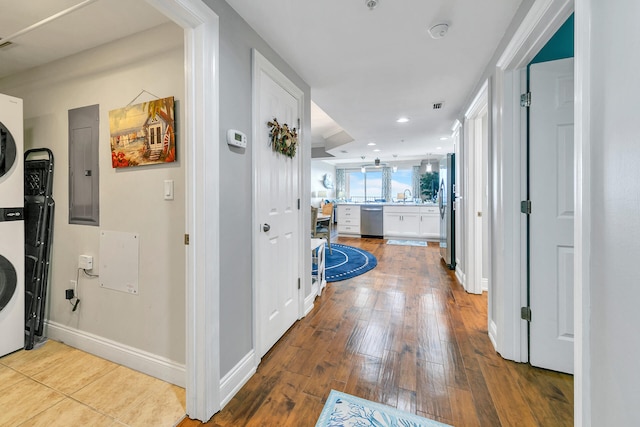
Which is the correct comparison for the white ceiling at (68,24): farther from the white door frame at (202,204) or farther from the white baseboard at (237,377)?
the white baseboard at (237,377)

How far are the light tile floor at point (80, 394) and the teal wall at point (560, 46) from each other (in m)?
3.04

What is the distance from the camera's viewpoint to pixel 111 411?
1.42 meters

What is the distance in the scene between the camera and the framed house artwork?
1568mm

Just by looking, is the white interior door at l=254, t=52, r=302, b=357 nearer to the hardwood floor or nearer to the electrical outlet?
the hardwood floor

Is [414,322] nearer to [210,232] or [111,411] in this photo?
[210,232]

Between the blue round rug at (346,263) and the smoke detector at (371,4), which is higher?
the smoke detector at (371,4)

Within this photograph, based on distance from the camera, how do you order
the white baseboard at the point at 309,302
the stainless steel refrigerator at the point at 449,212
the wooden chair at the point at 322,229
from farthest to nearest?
the wooden chair at the point at 322,229 → the stainless steel refrigerator at the point at 449,212 → the white baseboard at the point at 309,302

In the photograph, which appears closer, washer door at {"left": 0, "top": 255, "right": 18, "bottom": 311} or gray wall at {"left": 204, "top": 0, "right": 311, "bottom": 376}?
gray wall at {"left": 204, "top": 0, "right": 311, "bottom": 376}

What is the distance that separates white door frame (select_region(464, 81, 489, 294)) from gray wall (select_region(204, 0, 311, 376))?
253 centimetres

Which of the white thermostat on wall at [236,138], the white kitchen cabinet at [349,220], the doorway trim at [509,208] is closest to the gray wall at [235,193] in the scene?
the white thermostat on wall at [236,138]

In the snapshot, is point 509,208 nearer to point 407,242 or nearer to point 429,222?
point 407,242

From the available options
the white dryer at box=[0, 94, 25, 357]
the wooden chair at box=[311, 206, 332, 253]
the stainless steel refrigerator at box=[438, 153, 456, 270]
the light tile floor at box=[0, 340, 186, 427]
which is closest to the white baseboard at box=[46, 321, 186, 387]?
the light tile floor at box=[0, 340, 186, 427]

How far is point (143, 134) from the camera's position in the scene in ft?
5.41

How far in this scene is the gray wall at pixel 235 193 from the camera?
1462mm
